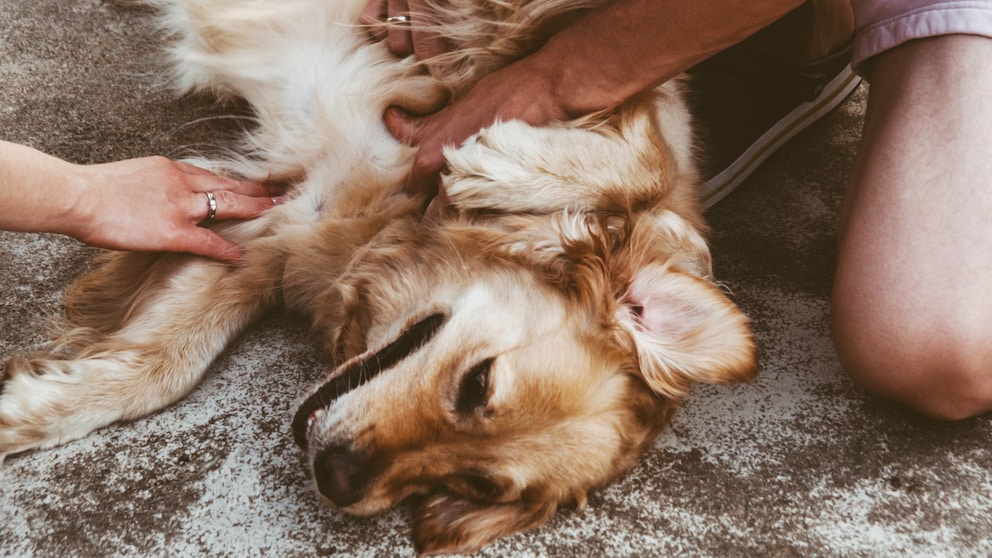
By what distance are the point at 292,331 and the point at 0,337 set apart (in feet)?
2.91

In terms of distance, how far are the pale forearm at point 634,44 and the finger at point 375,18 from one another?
644mm

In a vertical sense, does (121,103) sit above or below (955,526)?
above

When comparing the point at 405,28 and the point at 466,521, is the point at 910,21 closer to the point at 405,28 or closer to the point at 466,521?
the point at 405,28

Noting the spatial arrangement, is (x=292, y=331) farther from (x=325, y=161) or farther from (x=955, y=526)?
(x=955, y=526)

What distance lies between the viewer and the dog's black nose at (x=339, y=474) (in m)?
1.75

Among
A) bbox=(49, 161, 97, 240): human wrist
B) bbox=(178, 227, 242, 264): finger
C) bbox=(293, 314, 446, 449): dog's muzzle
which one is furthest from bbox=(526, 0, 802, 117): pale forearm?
bbox=(49, 161, 97, 240): human wrist

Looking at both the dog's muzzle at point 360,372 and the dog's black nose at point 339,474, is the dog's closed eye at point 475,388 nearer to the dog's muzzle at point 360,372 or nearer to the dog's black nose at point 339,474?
the dog's muzzle at point 360,372

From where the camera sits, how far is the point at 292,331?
8.12 ft

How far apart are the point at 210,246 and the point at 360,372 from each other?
2.67 ft

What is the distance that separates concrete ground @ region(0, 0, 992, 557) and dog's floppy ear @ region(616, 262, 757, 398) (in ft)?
1.07

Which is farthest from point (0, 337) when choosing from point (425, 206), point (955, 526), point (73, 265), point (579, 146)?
point (955, 526)

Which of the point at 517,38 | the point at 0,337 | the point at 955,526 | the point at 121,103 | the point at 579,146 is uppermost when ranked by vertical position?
the point at 517,38

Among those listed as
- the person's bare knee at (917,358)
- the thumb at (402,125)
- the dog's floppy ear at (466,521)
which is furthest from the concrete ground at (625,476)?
the thumb at (402,125)

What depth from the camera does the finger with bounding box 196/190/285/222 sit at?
2342 mm
